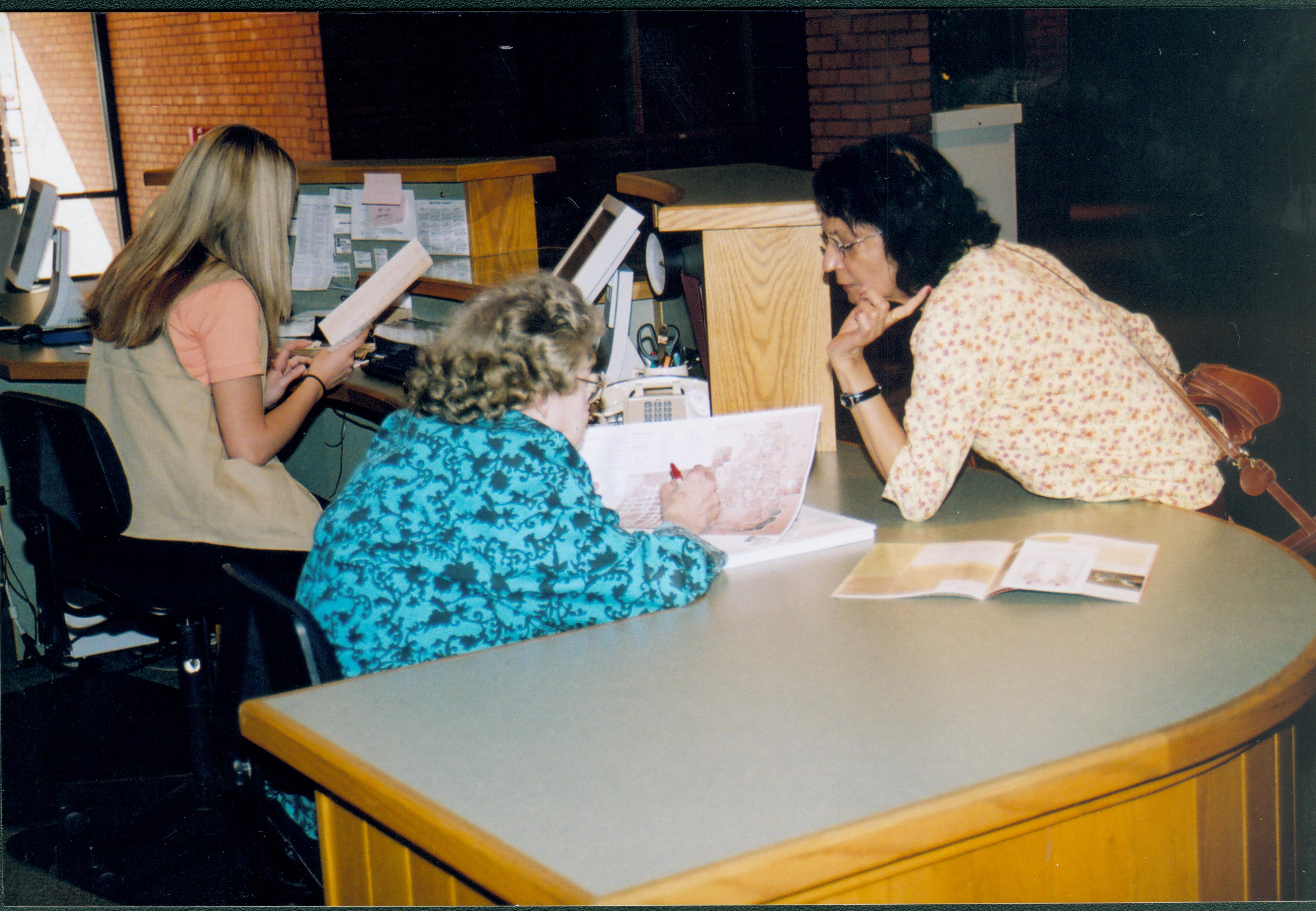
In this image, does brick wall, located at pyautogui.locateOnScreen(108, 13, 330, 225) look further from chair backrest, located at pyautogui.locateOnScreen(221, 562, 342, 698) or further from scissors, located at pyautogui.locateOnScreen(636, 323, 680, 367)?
chair backrest, located at pyautogui.locateOnScreen(221, 562, 342, 698)

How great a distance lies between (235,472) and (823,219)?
1.39 m

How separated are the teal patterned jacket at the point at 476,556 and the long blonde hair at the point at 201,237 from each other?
47.4 inches

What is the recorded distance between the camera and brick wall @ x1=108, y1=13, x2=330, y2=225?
267 inches

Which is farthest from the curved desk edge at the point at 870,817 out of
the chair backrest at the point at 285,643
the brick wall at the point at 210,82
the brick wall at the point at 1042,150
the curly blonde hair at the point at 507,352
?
the brick wall at the point at 210,82

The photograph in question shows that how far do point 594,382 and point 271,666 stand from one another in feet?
2.00

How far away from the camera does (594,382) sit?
5.57ft

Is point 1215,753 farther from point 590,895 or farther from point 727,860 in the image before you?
point 590,895

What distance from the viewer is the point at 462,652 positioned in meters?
1.44

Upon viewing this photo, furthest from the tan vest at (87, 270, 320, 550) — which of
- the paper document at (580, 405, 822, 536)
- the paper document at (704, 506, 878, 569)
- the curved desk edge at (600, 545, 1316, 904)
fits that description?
the curved desk edge at (600, 545, 1316, 904)

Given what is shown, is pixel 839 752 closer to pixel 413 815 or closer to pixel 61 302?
pixel 413 815

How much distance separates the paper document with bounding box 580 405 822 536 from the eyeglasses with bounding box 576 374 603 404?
12cm

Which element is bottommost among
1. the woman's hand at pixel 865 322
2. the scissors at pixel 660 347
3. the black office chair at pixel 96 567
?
the black office chair at pixel 96 567

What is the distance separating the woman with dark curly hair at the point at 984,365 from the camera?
6.01 ft

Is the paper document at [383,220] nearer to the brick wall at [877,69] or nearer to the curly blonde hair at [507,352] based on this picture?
the curly blonde hair at [507,352]
